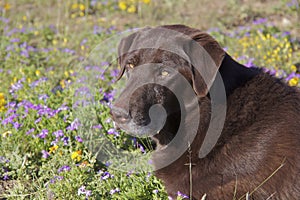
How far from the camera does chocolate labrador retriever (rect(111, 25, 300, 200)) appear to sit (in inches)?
124

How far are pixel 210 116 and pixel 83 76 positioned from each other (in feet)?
8.46

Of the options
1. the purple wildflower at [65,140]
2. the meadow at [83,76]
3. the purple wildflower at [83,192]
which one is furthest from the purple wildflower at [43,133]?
the purple wildflower at [83,192]

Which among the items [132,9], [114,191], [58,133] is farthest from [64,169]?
[132,9]

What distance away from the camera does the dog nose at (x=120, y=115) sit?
3318mm

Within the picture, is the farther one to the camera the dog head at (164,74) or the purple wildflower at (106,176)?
the purple wildflower at (106,176)

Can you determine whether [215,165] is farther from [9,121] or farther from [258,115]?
[9,121]

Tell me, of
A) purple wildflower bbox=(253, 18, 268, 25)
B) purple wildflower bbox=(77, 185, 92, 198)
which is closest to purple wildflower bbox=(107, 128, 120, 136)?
purple wildflower bbox=(77, 185, 92, 198)

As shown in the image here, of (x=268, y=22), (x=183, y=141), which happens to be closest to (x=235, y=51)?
(x=268, y=22)

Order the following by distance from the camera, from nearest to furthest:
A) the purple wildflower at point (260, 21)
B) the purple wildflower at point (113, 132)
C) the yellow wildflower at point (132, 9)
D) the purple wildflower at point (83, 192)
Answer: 1. the purple wildflower at point (83, 192)
2. the purple wildflower at point (113, 132)
3. the purple wildflower at point (260, 21)
4. the yellow wildflower at point (132, 9)

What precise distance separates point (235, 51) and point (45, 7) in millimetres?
4081

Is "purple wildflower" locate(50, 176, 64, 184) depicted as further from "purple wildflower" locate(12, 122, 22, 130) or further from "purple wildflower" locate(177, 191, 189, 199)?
"purple wildflower" locate(177, 191, 189, 199)

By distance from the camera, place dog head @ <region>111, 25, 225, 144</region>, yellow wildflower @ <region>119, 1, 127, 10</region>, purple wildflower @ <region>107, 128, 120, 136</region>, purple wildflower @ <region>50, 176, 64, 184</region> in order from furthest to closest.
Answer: yellow wildflower @ <region>119, 1, 127, 10</region> < purple wildflower @ <region>107, 128, 120, 136</region> < purple wildflower @ <region>50, 176, 64, 184</region> < dog head @ <region>111, 25, 225, 144</region>

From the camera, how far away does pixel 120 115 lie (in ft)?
11.0

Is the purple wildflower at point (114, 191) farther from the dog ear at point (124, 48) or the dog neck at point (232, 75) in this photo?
the dog neck at point (232, 75)
